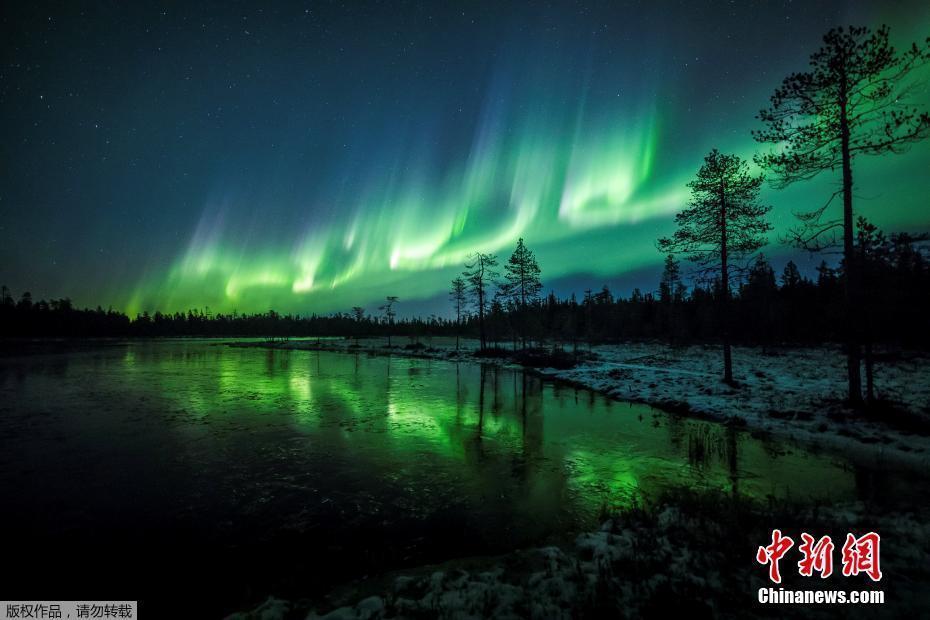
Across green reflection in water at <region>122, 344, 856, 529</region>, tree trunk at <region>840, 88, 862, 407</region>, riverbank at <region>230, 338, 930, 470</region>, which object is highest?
tree trunk at <region>840, 88, 862, 407</region>

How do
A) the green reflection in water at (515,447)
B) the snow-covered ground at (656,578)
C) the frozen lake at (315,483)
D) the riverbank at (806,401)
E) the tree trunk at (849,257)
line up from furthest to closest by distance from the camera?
1. the tree trunk at (849,257)
2. the riverbank at (806,401)
3. the green reflection in water at (515,447)
4. the frozen lake at (315,483)
5. the snow-covered ground at (656,578)

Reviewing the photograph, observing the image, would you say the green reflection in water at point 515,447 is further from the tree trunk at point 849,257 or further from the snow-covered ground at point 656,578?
the tree trunk at point 849,257

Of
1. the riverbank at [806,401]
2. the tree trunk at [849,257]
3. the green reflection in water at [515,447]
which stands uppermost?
the tree trunk at [849,257]

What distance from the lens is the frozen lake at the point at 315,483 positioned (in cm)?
596

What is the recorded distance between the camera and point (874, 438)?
460 inches

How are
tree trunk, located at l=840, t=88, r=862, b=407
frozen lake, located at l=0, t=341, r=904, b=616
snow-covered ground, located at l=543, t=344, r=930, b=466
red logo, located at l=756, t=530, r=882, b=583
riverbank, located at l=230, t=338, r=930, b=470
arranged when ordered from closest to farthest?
red logo, located at l=756, t=530, r=882, b=583, frozen lake, located at l=0, t=341, r=904, b=616, riverbank, located at l=230, t=338, r=930, b=470, snow-covered ground, located at l=543, t=344, r=930, b=466, tree trunk, located at l=840, t=88, r=862, b=407

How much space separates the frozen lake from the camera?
19.6 ft

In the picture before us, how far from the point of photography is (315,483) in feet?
30.6

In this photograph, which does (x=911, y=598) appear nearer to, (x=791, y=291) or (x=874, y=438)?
(x=874, y=438)

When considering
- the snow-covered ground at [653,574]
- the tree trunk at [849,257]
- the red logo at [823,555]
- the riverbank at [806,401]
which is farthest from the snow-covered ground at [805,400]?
the red logo at [823,555]

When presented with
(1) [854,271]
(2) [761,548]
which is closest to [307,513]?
(2) [761,548]

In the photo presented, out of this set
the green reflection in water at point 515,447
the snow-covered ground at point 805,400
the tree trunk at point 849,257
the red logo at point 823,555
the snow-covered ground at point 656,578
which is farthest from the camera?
the tree trunk at point 849,257

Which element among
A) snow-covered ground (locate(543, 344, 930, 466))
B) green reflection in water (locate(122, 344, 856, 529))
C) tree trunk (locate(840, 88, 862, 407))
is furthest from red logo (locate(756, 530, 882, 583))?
tree trunk (locate(840, 88, 862, 407))

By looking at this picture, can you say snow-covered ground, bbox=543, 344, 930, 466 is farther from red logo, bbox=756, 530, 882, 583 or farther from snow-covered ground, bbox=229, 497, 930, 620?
red logo, bbox=756, 530, 882, 583
